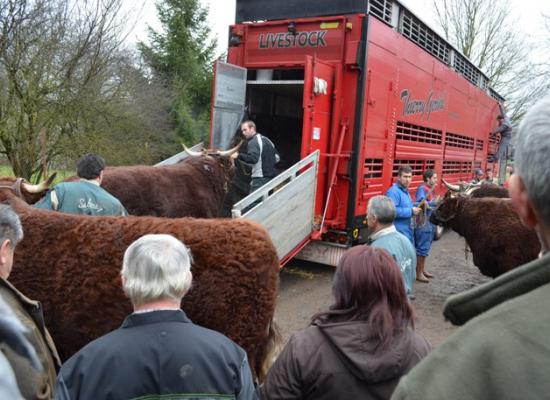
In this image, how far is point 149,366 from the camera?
170 cm

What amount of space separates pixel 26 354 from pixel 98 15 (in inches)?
380

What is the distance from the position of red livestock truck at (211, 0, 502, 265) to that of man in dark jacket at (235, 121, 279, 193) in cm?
31

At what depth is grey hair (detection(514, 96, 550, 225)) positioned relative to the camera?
3.19 feet

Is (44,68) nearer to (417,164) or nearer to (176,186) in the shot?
(176,186)

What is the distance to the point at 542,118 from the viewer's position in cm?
100

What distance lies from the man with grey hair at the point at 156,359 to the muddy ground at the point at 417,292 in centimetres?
352

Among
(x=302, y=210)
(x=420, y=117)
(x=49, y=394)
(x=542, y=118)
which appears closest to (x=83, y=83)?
(x=302, y=210)

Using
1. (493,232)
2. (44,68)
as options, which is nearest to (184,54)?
(44,68)

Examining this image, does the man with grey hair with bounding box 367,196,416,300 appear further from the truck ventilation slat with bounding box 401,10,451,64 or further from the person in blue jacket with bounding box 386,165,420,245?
the truck ventilation slat with bounding box 401,10,451,64

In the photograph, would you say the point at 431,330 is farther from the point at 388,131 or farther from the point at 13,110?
the point at 13,110

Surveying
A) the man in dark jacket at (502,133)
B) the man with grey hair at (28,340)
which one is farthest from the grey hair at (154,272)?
the man in dark jacket at (502,133)

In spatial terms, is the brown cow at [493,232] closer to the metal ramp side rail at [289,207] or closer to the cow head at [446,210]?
the cow head at [446,210]

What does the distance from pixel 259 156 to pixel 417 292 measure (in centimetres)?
328

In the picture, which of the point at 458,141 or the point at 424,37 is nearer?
the point at 424,37
